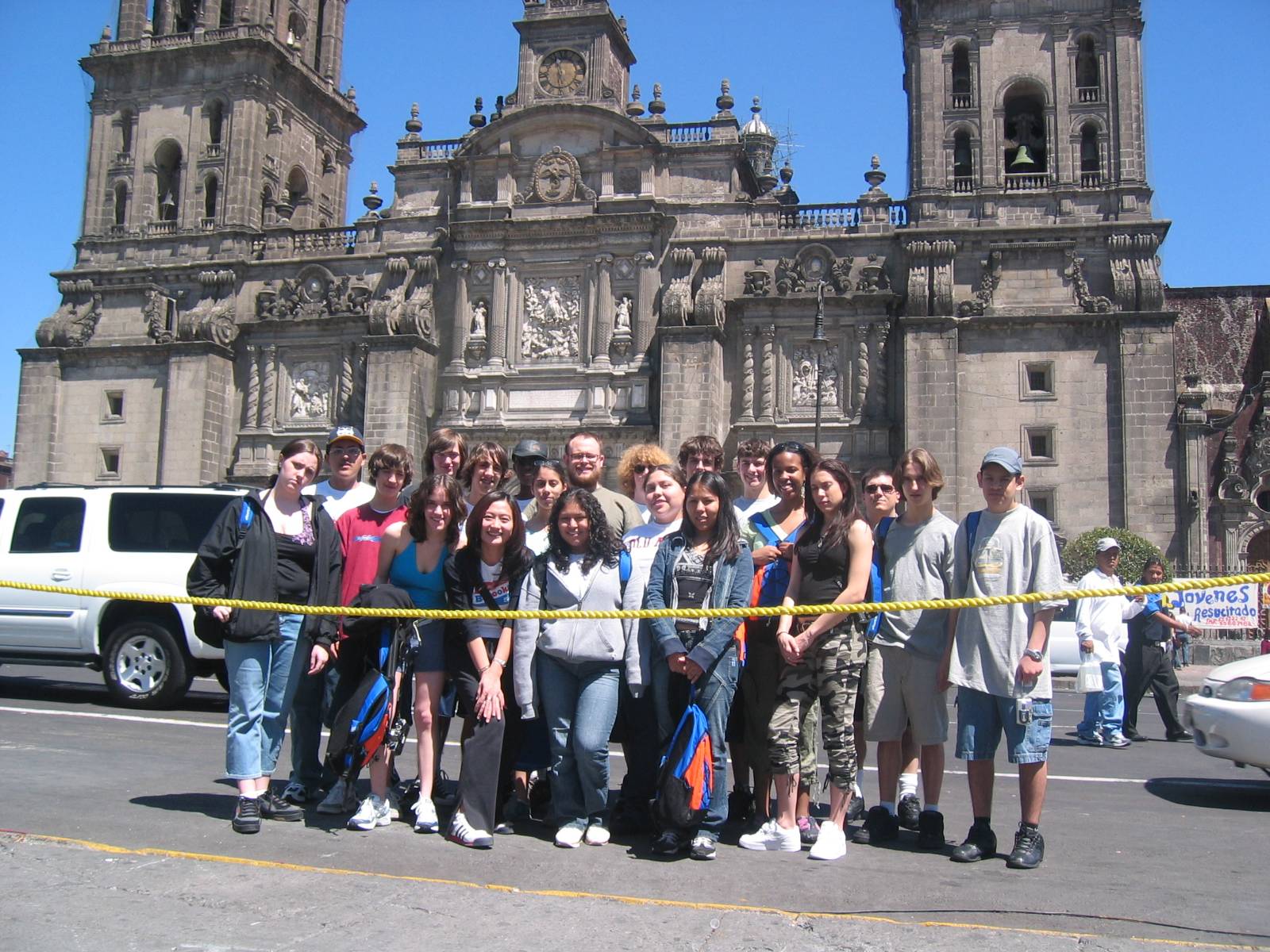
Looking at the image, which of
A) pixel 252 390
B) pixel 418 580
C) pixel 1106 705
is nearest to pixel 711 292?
pixel 252 390

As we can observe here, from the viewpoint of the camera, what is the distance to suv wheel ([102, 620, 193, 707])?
37.7 ft

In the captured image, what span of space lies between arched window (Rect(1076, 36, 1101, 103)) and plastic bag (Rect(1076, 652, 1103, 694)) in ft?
75.6

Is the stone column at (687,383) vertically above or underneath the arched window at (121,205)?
underneath

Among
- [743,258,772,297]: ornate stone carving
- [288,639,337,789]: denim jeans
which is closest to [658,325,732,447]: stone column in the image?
[743,258,772,297]: ornate stone carving

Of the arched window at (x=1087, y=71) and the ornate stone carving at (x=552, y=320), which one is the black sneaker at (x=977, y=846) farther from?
the arched window at (x=1087, y=71)

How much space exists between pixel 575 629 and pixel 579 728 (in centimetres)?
53

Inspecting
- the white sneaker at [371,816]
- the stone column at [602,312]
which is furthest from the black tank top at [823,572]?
the stone column at [602,312]

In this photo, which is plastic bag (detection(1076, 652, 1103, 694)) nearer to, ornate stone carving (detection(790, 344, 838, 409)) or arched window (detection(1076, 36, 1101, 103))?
ornate stone carving (detection(790, 344, 838, 409))

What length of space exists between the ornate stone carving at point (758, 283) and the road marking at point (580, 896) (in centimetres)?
2616

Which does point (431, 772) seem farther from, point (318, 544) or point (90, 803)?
point (90, 803)

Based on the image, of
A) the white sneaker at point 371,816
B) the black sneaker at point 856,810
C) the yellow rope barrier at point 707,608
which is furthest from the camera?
the black sneaker at point 856,810

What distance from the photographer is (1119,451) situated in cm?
2812

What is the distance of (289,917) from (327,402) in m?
30.3

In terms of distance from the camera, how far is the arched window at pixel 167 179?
121 ft
